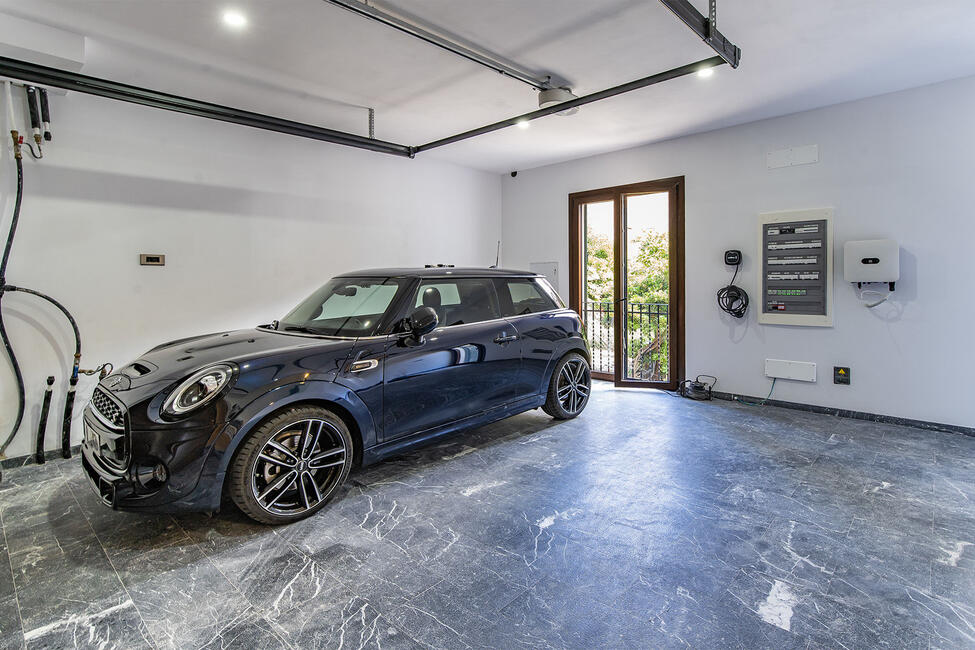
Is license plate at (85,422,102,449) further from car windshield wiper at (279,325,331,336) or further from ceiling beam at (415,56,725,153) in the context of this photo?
ceiling beam at (415,56,725,153)

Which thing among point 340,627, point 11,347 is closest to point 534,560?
point 340,627

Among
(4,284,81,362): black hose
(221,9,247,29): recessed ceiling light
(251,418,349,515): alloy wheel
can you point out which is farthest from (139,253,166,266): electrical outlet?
(251,418,349,515): alloy wheel

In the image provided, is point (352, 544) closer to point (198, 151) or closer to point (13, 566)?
point (13, 566)

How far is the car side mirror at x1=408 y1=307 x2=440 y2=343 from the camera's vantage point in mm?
2775

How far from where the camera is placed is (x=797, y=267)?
436cm

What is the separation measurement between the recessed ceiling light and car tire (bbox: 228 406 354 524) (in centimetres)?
214

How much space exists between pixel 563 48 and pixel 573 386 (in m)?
2.55

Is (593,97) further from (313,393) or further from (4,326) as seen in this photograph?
(4,326)

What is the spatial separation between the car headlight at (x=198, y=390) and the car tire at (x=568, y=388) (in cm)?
246

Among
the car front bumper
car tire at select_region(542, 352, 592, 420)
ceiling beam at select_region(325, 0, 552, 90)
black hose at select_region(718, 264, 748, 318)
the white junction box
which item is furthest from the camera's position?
black hose at select_region(718, 264, 748, 318)

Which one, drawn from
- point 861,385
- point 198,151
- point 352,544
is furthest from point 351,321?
point 861,385

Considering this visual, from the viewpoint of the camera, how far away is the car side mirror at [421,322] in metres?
2.78

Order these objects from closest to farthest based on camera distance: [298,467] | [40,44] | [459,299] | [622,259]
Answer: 1. [298,467]
2. [40,44]
3. [459,299]
4. [622,259]

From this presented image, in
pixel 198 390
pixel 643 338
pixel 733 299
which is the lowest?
pixel 643 338
